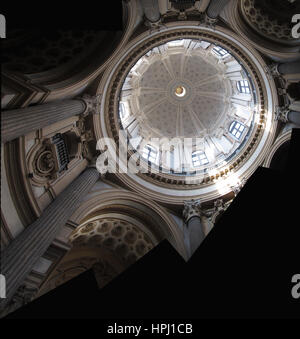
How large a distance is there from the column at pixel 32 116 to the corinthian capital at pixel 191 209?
8716mm

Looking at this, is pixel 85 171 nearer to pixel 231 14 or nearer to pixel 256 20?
pixel 231 14

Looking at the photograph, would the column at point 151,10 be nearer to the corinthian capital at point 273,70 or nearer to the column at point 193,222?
the corinthian capital at point 273,70

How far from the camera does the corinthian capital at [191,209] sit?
14.5 metres

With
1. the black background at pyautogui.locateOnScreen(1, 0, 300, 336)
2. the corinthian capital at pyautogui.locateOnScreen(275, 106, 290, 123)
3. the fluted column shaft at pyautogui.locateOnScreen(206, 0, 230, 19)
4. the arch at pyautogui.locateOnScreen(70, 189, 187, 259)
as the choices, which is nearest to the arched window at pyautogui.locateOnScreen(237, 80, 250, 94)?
the corinthian capital at pyautogui.locateOnScreen(275, 106, 290, 123)

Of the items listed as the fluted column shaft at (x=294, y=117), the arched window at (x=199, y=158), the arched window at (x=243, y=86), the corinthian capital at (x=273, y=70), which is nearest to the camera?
the fluted column shaft at (x=294, y=117)

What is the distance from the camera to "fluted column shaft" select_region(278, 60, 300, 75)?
1123cm

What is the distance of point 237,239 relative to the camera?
21.5 ft

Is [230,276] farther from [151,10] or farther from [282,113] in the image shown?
[151,10]

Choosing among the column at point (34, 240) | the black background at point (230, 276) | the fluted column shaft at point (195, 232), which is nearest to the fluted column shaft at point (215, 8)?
the black background at point (230, 276)

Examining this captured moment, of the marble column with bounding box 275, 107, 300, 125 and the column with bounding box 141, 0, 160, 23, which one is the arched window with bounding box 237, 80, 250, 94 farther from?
the column with bounding box 141, 0, 160, 23

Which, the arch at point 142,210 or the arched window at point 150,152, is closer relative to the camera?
the arch at point 142,210
